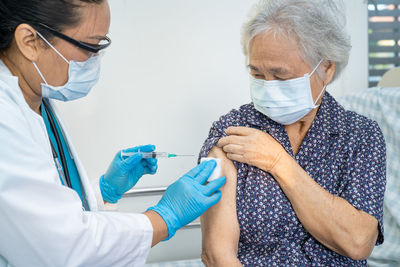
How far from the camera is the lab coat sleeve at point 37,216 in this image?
0.87m

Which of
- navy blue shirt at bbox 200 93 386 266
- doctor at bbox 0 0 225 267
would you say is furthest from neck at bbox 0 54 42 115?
navy blue shirt at bbox 200 93 386 266

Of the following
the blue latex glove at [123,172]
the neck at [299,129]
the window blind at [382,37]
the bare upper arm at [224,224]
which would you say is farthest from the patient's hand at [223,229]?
the window blind at [382,37]

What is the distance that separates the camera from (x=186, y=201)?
45.9 inches

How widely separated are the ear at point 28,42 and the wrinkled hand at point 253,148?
0.68 meters

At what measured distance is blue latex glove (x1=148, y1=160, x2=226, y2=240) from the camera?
1162mm

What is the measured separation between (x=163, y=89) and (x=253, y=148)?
2.72 feet

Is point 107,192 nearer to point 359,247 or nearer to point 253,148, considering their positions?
point 253,148

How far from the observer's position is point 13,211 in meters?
0.87

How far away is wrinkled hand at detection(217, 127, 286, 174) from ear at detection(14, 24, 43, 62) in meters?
0.68

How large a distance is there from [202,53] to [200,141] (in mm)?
489

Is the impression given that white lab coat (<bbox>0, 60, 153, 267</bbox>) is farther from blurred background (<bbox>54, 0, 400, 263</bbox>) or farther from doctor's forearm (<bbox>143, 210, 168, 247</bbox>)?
blurred background (<bbox>54, 0, 400, 263</bbox>)

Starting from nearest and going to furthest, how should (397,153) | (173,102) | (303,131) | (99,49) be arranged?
1. (99,49)
2. (303,131)
3. (397,153)
4. (173,102)

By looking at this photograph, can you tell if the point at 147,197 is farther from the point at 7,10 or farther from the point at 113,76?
the point at 7,10

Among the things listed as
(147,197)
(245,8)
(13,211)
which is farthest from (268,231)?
(245,8)
